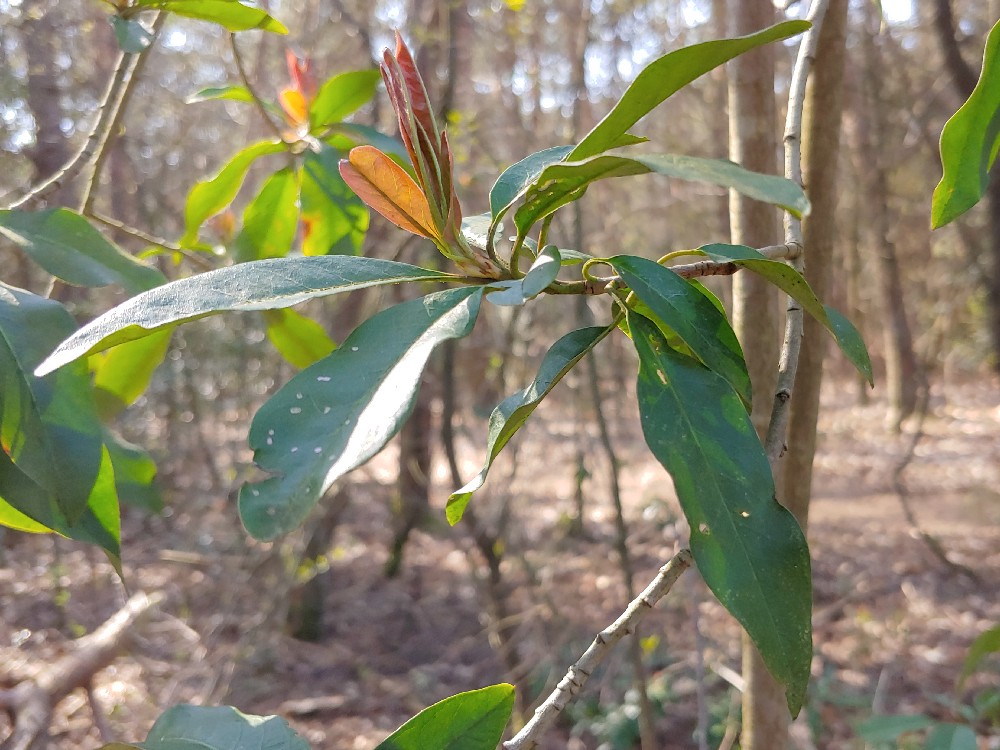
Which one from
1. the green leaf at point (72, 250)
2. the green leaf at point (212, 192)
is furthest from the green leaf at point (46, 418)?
the green leaf at point (212, 192)

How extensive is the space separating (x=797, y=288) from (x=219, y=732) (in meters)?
0.60

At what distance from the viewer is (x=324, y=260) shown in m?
0.58

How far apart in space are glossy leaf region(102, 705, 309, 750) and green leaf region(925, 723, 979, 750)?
4.15 feet

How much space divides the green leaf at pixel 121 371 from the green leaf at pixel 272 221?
0.19 meters

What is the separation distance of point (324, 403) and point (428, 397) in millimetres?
3638

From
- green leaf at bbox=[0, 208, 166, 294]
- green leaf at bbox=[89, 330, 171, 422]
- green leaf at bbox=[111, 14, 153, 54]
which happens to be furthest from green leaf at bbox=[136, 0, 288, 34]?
green leaf at bbox=[89, 330, 171, 422]

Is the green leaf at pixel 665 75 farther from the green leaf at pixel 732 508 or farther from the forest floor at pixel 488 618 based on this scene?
the forest floor at pixel 488 618

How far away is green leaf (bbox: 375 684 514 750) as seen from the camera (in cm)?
61

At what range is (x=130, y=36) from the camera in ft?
3.07

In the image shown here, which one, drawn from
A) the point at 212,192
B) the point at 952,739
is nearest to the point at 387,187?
the point at 212,192

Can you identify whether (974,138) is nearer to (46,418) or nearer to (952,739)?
(46,418)

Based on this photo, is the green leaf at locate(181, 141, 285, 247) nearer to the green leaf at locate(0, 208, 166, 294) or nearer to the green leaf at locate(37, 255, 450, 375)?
the green leaf at locate(0, 208, 166, 294)

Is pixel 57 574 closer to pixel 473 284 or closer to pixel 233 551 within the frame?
pixel 233 551

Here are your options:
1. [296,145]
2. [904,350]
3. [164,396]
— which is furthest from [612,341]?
[904,350]
